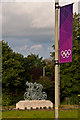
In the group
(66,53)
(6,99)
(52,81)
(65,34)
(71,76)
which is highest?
(65,34)

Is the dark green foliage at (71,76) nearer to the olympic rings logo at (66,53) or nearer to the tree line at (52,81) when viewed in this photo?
the tree line at (52,81)

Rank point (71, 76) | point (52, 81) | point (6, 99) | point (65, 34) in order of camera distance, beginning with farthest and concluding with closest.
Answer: point (52, 81), point (71, 76), point (6, 99), point (65, 34)

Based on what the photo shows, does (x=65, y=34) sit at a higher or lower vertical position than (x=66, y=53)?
higher

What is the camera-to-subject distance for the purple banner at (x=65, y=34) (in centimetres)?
912

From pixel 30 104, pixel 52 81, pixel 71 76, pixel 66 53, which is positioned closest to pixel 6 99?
pixel 30 104

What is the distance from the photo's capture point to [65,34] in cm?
924

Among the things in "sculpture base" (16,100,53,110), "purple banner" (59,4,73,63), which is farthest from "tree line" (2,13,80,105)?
"purple banner" (59,4,73,63)

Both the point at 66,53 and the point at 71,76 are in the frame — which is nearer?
the point at 66,53

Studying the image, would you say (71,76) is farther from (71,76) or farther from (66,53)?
A: (66,53)

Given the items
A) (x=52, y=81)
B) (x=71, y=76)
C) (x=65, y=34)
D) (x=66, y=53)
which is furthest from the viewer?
(x=52, y=81)

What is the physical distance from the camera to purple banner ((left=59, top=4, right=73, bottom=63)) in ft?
29.9

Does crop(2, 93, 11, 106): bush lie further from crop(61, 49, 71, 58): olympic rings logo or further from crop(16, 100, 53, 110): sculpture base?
crop(61, 49, 71, 58): olympic rings logo

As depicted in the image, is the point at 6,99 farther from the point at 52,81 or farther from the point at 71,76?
the point at 71,76

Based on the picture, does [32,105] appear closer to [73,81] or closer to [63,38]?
[73,81]
